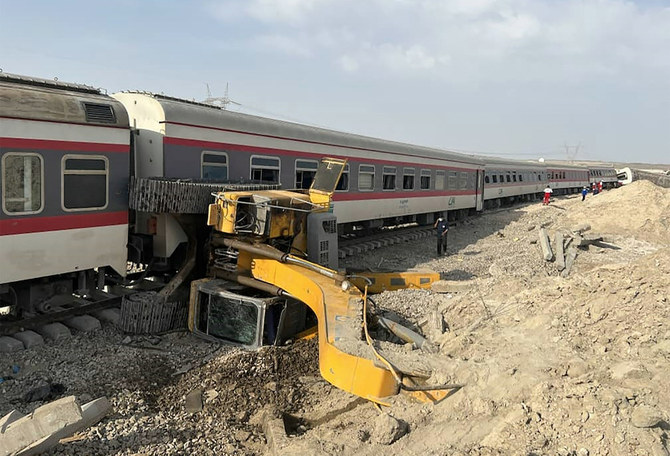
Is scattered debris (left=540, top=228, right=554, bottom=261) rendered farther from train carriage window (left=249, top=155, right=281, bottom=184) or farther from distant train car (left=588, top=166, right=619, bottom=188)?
distant train car (left=588, top=166, right=619, bottom=188)

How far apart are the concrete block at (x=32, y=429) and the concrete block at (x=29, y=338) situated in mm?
2817

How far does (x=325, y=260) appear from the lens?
28.8 feet

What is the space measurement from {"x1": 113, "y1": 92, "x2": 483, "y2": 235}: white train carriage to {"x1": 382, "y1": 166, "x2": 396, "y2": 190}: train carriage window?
33 millimetres

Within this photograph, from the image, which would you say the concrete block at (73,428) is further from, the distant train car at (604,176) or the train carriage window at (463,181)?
the distant train car at (604,176)

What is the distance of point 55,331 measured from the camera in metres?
7.09

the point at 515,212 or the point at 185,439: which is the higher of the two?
the point at 515,212

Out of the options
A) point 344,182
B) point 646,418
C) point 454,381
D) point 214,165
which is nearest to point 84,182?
point 214,165

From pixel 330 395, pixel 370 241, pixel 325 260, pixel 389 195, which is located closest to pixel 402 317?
pixel 325 260

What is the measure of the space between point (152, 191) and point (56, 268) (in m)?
1.69

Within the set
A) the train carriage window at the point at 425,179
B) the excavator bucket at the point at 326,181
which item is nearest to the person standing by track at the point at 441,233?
the train carriage window at the point at 425,179

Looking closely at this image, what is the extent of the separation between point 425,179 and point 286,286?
13.8 metres

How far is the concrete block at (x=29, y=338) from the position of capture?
6.73m

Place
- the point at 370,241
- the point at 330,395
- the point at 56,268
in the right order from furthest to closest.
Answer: the point at 370,241 → the point at 56,268 → the point at 330,395

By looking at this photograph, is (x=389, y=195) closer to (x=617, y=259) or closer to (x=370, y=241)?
(x=370, y=241)
